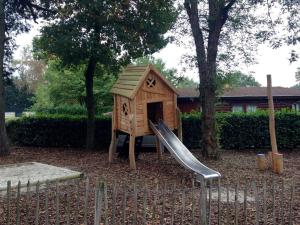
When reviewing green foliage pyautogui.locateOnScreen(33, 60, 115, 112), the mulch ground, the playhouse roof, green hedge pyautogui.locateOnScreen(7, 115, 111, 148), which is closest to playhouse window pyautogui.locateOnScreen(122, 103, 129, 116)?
the playhouse roof

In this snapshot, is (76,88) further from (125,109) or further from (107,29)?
(125,109)

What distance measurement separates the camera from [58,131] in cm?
1667

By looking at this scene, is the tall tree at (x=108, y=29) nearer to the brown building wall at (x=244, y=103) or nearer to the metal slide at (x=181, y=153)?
the metal slide at (x=181, y=153)

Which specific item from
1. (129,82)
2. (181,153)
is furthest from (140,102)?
(181,153)

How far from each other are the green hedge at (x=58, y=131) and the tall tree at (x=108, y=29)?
3.40m

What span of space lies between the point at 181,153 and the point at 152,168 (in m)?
1.45

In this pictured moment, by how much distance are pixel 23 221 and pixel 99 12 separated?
9.13 metres

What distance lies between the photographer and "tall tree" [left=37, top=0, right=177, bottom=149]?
43.3 feet

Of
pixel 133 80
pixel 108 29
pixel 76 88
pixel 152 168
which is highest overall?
pixel 108 29

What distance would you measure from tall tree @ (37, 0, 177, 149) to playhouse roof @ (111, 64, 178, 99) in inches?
73.5

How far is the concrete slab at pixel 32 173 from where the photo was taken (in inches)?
354

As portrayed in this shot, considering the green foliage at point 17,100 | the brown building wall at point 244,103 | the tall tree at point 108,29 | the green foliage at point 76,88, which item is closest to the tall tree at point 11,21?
the tall tree at point 108,29

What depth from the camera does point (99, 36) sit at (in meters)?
13.9

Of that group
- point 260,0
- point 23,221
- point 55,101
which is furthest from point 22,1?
point 55,101
